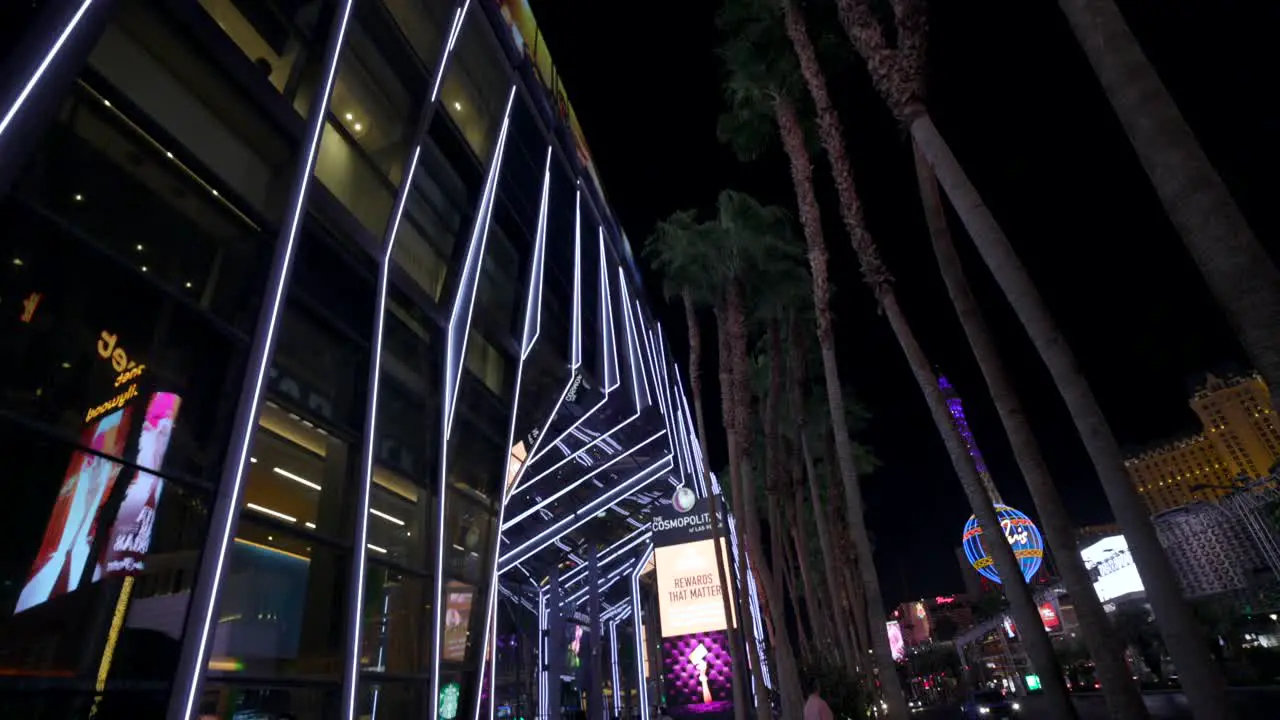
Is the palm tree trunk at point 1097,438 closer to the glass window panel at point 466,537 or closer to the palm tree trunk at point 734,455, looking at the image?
the glass window panel at point 466,537

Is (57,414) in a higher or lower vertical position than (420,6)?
lower

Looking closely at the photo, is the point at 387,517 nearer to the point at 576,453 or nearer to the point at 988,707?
the point at 576,453

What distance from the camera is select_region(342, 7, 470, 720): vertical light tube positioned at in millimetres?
8039

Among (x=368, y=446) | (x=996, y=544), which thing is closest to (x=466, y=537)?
(x=368, y=446)

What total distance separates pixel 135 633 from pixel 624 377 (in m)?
19.2

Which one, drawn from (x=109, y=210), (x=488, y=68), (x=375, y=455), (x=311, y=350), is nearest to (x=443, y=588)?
(x=375, y=455)

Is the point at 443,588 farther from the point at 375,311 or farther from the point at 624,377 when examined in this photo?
the point at 624,377

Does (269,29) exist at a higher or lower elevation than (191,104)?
higher

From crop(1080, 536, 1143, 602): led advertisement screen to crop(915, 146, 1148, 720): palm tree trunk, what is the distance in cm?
7407

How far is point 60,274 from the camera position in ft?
17.9

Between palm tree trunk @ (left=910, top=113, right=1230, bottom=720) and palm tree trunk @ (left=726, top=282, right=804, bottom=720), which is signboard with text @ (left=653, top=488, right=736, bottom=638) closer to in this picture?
palm tree trunk @ (left=726, top=282, right=804, bottom=720)

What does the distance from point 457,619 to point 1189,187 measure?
11982 mm

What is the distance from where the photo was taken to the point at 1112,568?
2825 inches

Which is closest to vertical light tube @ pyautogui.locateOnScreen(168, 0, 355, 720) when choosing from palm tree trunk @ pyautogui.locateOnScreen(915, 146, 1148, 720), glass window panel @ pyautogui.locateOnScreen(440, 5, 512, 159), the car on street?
glass window panel @ pyautogui.locateOnScreen(440, 5, 512, 159)
